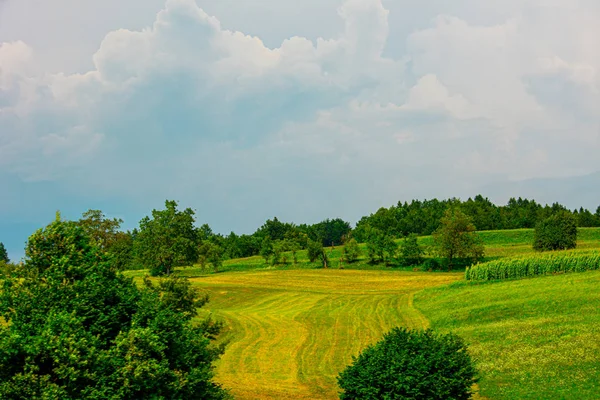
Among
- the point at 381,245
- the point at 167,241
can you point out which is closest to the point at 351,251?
the point at 381,245

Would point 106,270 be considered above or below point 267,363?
above

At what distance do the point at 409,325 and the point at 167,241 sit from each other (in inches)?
2235

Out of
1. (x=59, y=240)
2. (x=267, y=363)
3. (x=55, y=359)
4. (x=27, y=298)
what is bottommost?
A: (x=267, y=363)

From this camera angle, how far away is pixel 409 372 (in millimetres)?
17578

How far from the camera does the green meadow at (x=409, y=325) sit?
26.3 m

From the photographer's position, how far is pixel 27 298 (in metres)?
14.4

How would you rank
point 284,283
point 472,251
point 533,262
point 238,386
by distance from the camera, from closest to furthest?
point 238,386 < point 533,262 < point 284,283 < point 472,251

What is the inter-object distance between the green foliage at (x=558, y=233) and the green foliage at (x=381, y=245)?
25.1 meters

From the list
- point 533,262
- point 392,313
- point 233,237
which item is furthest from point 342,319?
point 233,237

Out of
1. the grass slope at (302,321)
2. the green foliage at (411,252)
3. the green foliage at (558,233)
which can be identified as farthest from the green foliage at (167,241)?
the green foliage at (558,233)

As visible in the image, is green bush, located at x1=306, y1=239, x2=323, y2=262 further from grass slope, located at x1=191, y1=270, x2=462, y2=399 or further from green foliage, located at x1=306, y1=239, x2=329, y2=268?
grass slope, located at x1=191, y1=270, x2=462, y2=399

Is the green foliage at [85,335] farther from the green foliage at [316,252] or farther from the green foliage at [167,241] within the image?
the green foliage at [316,252]

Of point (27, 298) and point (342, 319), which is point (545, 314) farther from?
point (27, 298)

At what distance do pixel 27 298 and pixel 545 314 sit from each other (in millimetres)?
35506
